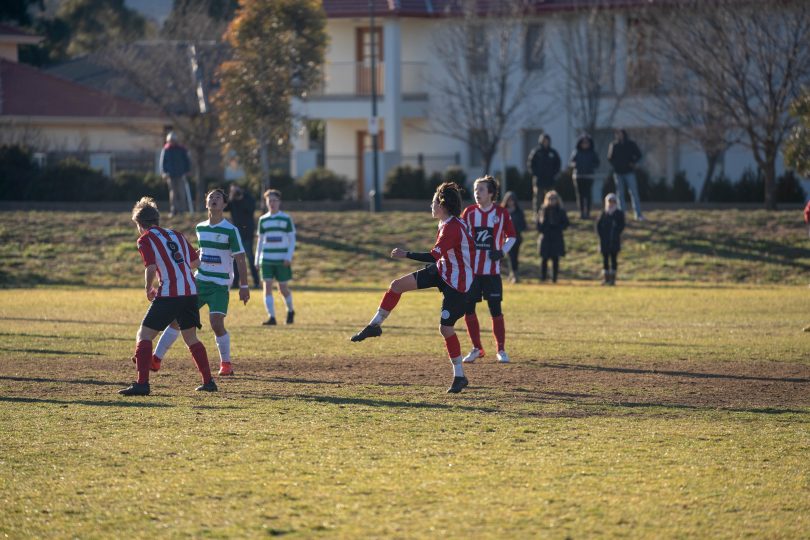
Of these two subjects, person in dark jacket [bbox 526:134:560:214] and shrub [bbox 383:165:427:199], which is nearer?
person in dark jacket [bbox 526:134:560:214]

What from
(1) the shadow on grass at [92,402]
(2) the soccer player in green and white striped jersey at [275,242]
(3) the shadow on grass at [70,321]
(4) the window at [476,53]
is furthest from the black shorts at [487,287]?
(4) the window at [476,53]

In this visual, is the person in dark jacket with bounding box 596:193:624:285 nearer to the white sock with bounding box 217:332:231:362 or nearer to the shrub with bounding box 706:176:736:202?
the shrub with bounding box 706:176:736:202

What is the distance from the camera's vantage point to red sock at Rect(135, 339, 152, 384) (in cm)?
1150

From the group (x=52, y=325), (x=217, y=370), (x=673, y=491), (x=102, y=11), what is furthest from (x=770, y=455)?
(x=102, y=11)

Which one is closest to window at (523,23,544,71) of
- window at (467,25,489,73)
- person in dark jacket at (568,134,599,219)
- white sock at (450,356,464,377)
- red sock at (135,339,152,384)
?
window at (467,25,489,73)

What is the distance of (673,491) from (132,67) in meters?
45.7

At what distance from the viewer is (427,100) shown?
46812 mm

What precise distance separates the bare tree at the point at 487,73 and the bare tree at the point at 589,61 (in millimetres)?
1276

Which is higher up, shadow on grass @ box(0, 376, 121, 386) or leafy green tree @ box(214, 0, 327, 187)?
leafy green tree @ box(214, 0, 327, 187)

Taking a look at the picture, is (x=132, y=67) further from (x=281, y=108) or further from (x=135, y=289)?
(x=135, y=289)

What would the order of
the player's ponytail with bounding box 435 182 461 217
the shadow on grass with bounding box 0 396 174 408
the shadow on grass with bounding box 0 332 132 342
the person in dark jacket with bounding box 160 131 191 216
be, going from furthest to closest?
the person in dark jacket with bounding box 160 131 191 216 < the shadow on grass with bounding box 0 332 132 342 < the player's ponytail with bounding box 435 182 461 217 < the shadow on grass with bounding box 0 396 174 408

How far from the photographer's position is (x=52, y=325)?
19.0 metres

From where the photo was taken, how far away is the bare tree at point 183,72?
47.7m

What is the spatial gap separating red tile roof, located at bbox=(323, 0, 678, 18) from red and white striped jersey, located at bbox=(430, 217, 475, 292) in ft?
106
